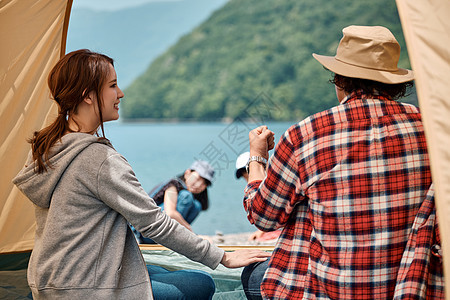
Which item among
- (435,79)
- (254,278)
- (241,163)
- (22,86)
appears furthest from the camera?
(241,163)

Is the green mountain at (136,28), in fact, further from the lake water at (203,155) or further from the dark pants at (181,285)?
the dark pants at (181,285)

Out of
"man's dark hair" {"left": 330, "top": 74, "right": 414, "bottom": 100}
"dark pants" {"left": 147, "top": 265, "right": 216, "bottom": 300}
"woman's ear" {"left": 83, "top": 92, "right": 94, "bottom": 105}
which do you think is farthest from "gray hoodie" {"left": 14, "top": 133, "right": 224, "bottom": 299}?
"man's dark hair" {"left": 330, "top": 74, "right": 414, "bottom": 100}

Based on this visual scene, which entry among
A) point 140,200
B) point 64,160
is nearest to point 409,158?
point 140,200

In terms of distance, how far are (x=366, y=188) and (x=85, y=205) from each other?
0.82 meters

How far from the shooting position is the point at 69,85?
5.29 feet

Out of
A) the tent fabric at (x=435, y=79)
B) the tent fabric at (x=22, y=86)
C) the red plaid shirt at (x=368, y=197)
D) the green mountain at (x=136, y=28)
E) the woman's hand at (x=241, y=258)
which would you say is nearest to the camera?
the tent fabric at (x=435, y=79)

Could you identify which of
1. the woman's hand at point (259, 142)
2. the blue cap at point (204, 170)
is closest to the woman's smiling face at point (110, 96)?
the woman's hand at point (259, 142)

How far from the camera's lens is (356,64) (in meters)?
1.53

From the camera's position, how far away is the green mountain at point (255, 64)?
30.5 metres

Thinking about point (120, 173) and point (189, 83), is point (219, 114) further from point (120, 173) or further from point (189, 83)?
point (120, 173)

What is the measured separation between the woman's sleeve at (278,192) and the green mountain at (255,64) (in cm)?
2783

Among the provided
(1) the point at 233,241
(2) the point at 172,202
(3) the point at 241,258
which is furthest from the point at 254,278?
(1) the point at 233,241

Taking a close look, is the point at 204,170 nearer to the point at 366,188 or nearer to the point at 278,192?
the point at 278,192

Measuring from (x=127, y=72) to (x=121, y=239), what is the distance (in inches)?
1556
